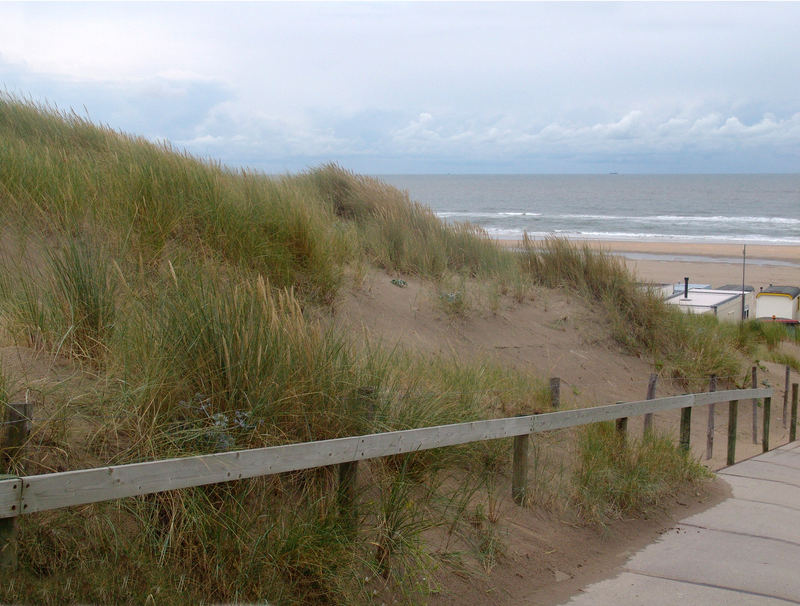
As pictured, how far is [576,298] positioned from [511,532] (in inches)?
329

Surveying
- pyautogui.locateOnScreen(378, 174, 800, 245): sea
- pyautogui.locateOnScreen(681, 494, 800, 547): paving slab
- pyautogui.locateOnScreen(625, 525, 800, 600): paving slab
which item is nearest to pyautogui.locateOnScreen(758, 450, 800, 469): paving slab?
pyautogui.locateOnScreen(681, 494, 800, 547): paving slab

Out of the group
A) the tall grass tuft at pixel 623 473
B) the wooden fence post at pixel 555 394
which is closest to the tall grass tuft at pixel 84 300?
the tall grass tuft at pixel 623 473

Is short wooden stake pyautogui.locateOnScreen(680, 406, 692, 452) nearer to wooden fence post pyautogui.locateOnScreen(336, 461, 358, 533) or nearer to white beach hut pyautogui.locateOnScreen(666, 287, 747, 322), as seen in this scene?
wooden fence post pyautogui.locateOnScreen(336, 461, 358, 533)

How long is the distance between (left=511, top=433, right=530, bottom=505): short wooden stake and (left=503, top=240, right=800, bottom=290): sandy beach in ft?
95.2

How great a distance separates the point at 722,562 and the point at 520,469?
1.49 meters

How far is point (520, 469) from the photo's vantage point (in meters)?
5.54

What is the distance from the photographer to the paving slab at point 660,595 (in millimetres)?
4484

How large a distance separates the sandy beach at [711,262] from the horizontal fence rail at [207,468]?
30002 millimetres

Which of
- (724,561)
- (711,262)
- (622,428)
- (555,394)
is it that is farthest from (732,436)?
(711,262)

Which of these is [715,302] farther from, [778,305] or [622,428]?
[622,428]

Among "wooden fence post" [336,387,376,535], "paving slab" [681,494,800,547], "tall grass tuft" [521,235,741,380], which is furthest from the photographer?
"tall grass tuft" [521,235,741,380]

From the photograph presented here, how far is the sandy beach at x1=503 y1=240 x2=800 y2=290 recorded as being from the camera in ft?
127

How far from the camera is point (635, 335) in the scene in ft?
41.7

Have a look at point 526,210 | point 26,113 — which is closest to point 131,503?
point 26,113
